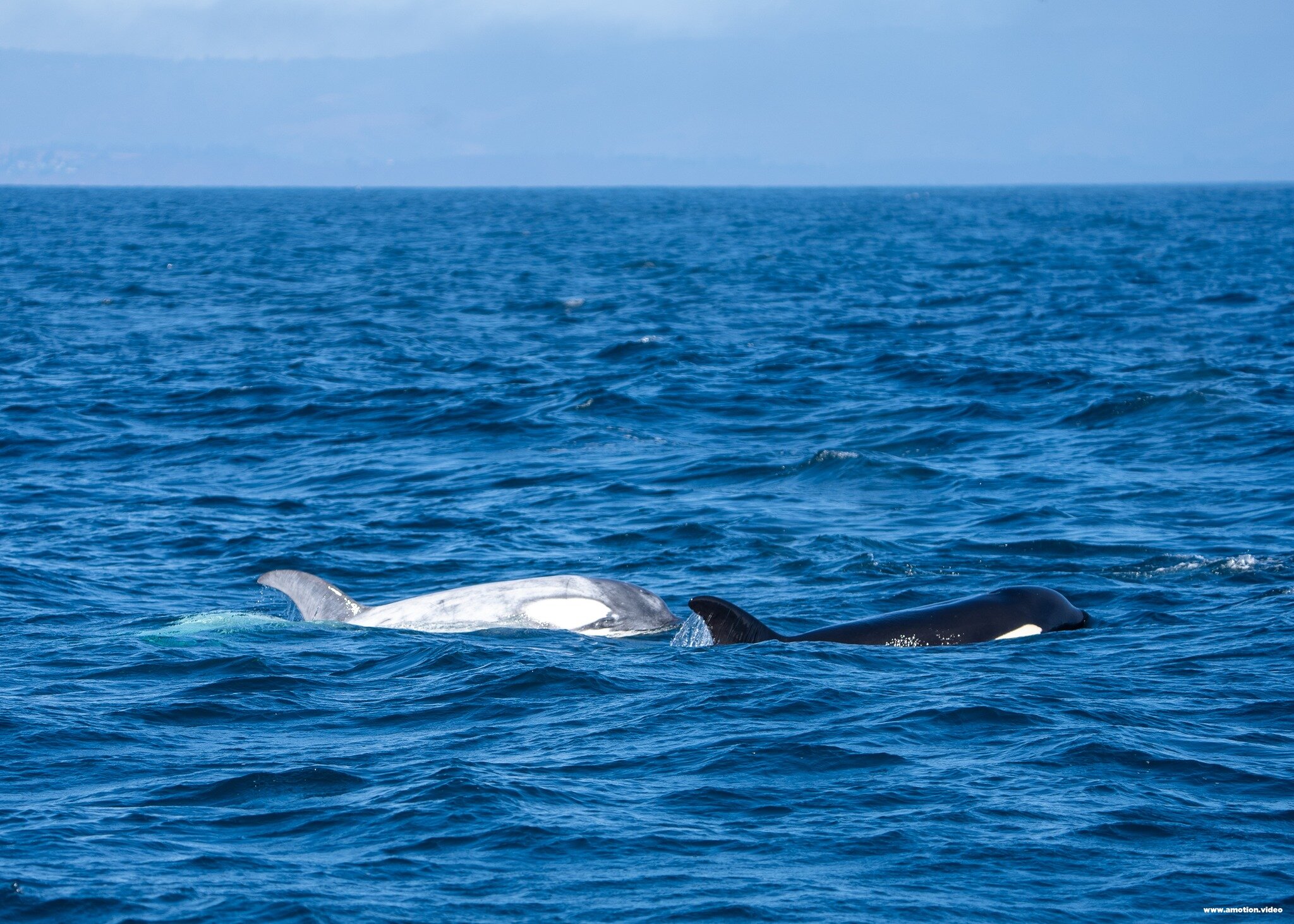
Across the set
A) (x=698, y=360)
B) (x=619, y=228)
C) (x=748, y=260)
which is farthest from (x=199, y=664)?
(x=619, y=228)

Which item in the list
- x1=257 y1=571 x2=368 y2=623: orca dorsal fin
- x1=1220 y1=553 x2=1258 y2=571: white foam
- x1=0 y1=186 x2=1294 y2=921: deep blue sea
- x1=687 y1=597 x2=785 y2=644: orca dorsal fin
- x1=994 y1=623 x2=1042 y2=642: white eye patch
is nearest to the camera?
x1=0 y1=186 x2=1294 y2=921: deep blue sea

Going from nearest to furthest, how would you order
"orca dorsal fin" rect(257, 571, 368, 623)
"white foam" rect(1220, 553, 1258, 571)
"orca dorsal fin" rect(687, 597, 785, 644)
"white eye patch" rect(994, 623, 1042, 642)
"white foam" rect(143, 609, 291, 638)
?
"orca dorsal fin" rect(687, 597, 785, 644), "white eye patch" rect(994, 623, 1042, 642), "white foam" rect(143, 609, 291, 638), "orca dorsal fin" rect(257, 571, 368, 623), "white foam" rect(1220, 553, 1258, 571)

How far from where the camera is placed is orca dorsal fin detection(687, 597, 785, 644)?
12484mm

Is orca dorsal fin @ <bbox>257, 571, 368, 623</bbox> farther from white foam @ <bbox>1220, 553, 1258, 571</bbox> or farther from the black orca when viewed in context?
white foam @ <bbox>1220, 553, 1258, 571</bbox>

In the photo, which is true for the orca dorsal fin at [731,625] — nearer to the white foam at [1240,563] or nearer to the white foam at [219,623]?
the white foam at [219,623]

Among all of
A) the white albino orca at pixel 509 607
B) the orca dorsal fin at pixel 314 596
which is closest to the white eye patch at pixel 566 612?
the white albino orca at pixel 509 607

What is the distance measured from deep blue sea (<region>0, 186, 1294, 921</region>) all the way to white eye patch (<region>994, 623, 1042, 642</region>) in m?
0.13

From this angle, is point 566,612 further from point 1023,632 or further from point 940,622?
point 1023,632

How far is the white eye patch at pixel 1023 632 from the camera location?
12742 millimetres

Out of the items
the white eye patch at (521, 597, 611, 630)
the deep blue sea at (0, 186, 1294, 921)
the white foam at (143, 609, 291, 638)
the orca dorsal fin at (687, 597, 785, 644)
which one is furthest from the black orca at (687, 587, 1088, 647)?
the white foam at (143, 609, 291, 638)

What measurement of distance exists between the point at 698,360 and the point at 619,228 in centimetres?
7244

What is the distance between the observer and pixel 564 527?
58.3ft

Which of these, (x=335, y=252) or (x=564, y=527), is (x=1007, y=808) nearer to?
(x=564, y=527)

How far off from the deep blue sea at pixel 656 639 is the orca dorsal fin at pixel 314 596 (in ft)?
0.92
